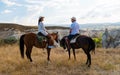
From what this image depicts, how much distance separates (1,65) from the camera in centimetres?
1552

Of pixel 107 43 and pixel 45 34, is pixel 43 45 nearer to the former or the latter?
pixel 45 34

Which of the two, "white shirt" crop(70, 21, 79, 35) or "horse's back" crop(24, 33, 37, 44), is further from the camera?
"horse's back" crop(24, 33, 37, 44)

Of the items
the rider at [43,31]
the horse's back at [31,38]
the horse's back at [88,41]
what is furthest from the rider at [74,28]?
the horse's back at [31,38]

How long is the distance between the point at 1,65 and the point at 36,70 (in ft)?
7.53

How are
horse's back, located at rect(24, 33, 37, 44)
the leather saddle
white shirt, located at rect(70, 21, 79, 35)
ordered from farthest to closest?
horse's back, located at rect(24, 33, 37, 44), the leather saddle, white shirt, located at rect(70, 21, 79, 35)

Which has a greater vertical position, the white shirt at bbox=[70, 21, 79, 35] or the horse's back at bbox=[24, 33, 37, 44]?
the white shirt at bbox=[70, 21, 79, 35]

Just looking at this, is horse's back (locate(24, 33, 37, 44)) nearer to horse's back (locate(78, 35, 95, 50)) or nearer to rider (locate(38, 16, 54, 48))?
rider (locate(38, 16, 54, 48))

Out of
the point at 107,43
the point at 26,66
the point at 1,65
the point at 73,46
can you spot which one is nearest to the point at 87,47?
the point at 73,46

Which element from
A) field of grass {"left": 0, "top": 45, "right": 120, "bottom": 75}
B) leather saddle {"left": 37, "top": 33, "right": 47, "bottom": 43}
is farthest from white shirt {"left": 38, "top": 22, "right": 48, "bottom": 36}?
field of grass {"left": 0, "top": 45, "right": 120, "bottom": 75}

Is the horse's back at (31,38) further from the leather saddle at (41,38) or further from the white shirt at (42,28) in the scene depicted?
the white shirt at (42,28)

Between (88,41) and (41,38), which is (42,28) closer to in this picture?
(41,38)

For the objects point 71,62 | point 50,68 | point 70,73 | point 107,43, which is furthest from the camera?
point 107,43

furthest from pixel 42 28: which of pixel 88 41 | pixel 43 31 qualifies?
pixel 88 41

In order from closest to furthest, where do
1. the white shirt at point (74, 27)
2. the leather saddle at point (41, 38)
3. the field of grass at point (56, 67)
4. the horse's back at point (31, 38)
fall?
the field of grass at point (56, 67)
the white shirt at point (74, 27)
the leather saddle at point (41, 38)
the horse's back at point (31, 38)
